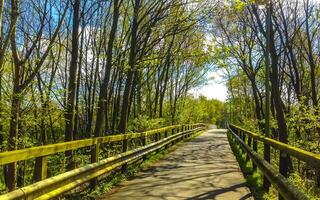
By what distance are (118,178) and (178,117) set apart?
3329 cm

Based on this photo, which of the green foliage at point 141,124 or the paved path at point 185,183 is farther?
Result: the green foliage at point 141,124

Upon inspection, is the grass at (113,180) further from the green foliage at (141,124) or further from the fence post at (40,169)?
the green foliage at (141,124)

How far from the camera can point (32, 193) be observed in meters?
5.43

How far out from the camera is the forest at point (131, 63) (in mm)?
13086

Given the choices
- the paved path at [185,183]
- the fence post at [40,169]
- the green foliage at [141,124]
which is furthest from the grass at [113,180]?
the green foliage at [141,124]

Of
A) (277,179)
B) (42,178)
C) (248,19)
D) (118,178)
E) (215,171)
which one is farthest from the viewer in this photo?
(248,19)

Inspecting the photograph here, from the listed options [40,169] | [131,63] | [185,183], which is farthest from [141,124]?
[40,169]

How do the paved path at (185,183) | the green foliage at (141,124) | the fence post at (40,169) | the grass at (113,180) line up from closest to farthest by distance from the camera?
the fence post at (40,169), the grass at (113,180), the paved path at (185,183), the green foliage at (141,124)

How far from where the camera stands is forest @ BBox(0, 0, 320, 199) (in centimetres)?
1309

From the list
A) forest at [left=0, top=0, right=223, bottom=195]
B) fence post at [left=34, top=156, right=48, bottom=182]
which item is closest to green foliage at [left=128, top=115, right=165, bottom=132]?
forest at [left=0, top=0, right=223, bottom=195]

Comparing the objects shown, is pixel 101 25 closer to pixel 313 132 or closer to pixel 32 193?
pixel 313 132

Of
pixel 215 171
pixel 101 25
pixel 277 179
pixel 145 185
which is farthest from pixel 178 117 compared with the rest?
pixel 277 179

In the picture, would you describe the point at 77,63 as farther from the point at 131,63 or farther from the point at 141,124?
the point at 141,124

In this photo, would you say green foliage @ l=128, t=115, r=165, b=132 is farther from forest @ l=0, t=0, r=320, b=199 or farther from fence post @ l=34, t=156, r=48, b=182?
fence post @ l=34, t=156, r=48, b=182
